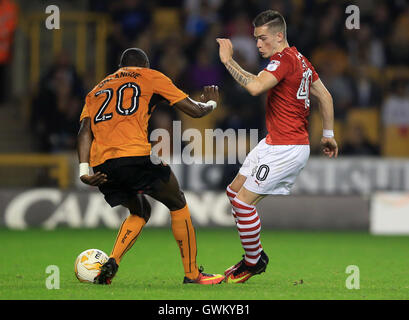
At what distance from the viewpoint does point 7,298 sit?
645 centimetres

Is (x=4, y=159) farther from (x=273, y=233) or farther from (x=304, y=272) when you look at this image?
(x=304, y=272)

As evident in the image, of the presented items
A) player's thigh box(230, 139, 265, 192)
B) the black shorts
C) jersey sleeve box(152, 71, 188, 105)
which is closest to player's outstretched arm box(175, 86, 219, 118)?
jersey sleeve box(152, 71, 188, 105)

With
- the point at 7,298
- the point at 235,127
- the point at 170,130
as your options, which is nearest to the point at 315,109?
the point at 235,127

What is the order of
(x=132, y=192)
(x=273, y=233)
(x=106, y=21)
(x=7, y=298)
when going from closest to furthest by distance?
(x=7, y=298)
(x=132, y=192)
(x=273, y=233)
(x=106, y=21)

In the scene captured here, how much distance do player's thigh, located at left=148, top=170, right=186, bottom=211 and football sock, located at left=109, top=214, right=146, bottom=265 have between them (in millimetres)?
312

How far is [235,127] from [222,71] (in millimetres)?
1527

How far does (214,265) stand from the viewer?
901 cm

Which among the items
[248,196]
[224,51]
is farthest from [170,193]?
[224,51]

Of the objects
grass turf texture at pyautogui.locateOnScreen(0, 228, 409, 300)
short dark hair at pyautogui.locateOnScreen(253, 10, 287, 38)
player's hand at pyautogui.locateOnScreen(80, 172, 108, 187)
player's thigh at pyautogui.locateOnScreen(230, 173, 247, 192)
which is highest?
short dark hair at pyautogui.locateOnScreen(253, 10, 287, 38)

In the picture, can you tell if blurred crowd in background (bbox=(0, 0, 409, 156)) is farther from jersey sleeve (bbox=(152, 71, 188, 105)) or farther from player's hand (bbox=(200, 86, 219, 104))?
jersey sleeve (bbox=(152, 71, 188, 105))

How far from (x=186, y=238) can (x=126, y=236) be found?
48 centimetres

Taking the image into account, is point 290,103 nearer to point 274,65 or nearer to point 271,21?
point 274,65

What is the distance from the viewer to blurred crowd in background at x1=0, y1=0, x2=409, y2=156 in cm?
1430

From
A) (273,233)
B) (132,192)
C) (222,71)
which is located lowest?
(273,233)
